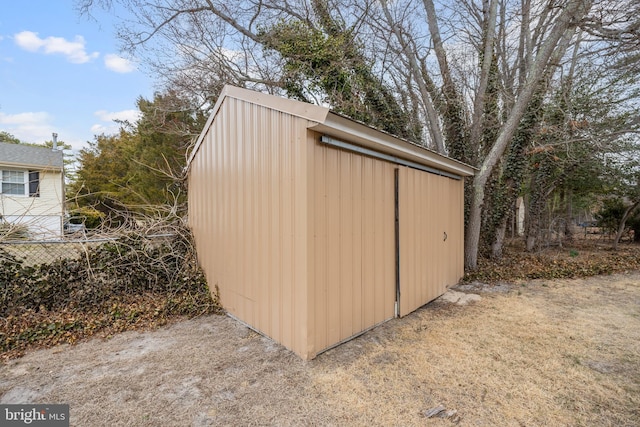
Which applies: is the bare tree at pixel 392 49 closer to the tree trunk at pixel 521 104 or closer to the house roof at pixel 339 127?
the tree trunk at pixel 521 104

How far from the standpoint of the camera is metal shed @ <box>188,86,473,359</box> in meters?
2.62

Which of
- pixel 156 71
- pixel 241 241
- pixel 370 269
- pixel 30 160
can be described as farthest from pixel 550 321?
pixel 30 160

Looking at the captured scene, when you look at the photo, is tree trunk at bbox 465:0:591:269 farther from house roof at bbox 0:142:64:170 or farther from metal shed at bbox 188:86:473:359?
house roof at bbox 0:142:64:170

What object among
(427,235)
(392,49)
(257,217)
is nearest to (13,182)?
(257,217)

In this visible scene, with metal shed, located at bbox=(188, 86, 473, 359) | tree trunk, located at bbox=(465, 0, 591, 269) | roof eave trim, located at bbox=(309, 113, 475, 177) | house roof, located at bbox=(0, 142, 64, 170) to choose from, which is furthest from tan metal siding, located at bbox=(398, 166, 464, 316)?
house roof, located at bbox=(0, 142, 64, 170)

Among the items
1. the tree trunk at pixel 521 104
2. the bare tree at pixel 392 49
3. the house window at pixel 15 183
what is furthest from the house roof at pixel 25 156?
the tree trunk at pixel 521 104

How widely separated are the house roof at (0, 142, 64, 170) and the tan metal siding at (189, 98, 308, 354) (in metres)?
10.9

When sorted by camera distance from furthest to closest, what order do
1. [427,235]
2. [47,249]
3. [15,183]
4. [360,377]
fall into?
[15,183] → [427,235] → [47,249] → [360,377]

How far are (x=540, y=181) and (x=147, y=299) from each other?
31.5 ft

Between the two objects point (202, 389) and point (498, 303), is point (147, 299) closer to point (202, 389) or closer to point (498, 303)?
point (202, 389)

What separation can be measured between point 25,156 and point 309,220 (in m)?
15.5

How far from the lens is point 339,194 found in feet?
9.44

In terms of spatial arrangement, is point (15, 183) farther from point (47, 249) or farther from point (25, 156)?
point (47, 249)

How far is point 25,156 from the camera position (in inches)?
472
